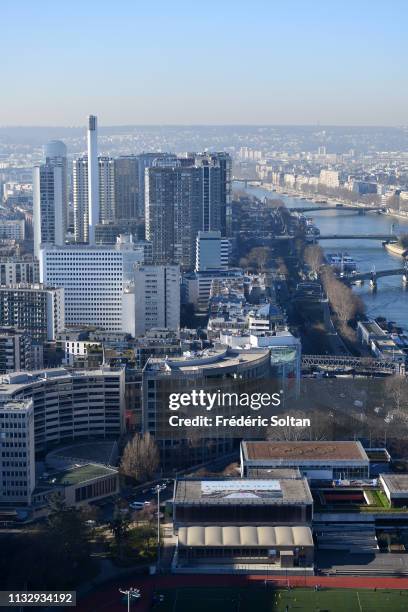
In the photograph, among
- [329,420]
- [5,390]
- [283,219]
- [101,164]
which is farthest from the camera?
[283,219]

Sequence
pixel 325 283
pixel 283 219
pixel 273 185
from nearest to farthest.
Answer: pixel 325 283 → pixel 283 219 → pixel 273 185

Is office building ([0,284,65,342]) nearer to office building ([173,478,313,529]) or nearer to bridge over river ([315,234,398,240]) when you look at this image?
office building ([173,478,313,529])

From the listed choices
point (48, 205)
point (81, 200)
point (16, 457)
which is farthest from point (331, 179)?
point (16, 457)

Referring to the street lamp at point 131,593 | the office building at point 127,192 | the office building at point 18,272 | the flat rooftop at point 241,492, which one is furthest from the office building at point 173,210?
the street lamp at point 131,593

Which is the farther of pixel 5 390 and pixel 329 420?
pixel 329 420

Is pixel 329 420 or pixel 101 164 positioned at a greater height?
pixel 101 164

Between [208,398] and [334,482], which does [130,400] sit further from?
[334,482]

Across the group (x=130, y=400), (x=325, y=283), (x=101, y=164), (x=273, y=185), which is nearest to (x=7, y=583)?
(x=130, y=400)
